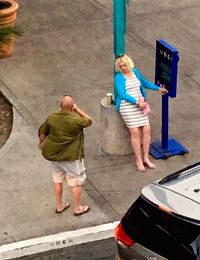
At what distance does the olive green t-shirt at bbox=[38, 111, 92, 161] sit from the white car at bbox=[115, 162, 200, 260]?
99.6 inches

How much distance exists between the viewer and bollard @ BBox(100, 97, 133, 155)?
10.9m

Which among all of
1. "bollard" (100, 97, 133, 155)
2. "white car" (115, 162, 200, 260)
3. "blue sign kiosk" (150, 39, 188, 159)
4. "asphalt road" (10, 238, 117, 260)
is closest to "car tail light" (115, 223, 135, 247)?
"white car" (115, 162, 200, 260)

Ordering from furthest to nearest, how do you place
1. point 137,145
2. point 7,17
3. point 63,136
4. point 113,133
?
point 7,17 → point 113,133 → point 137,145 → point 63,136

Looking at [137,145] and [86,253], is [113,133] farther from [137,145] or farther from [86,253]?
[86,253]

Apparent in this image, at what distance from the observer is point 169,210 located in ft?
21.1

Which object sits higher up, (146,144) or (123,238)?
(123,238)

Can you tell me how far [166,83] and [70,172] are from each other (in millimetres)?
2051

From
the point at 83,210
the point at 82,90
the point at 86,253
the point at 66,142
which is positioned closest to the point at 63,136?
the point at 66,142

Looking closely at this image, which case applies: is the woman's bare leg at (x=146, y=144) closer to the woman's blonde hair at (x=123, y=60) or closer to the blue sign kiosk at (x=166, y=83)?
the blue sign kiosk at (x=166, y=83)

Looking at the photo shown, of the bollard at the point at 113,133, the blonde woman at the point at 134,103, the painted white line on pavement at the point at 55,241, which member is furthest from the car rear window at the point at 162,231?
the bollard at the point at 113,133

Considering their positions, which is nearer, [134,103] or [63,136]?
[63,136]

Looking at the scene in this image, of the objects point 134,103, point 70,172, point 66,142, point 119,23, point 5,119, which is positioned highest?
point 119,23

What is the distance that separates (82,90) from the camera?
12953 mm

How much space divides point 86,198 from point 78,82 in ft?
11.3
